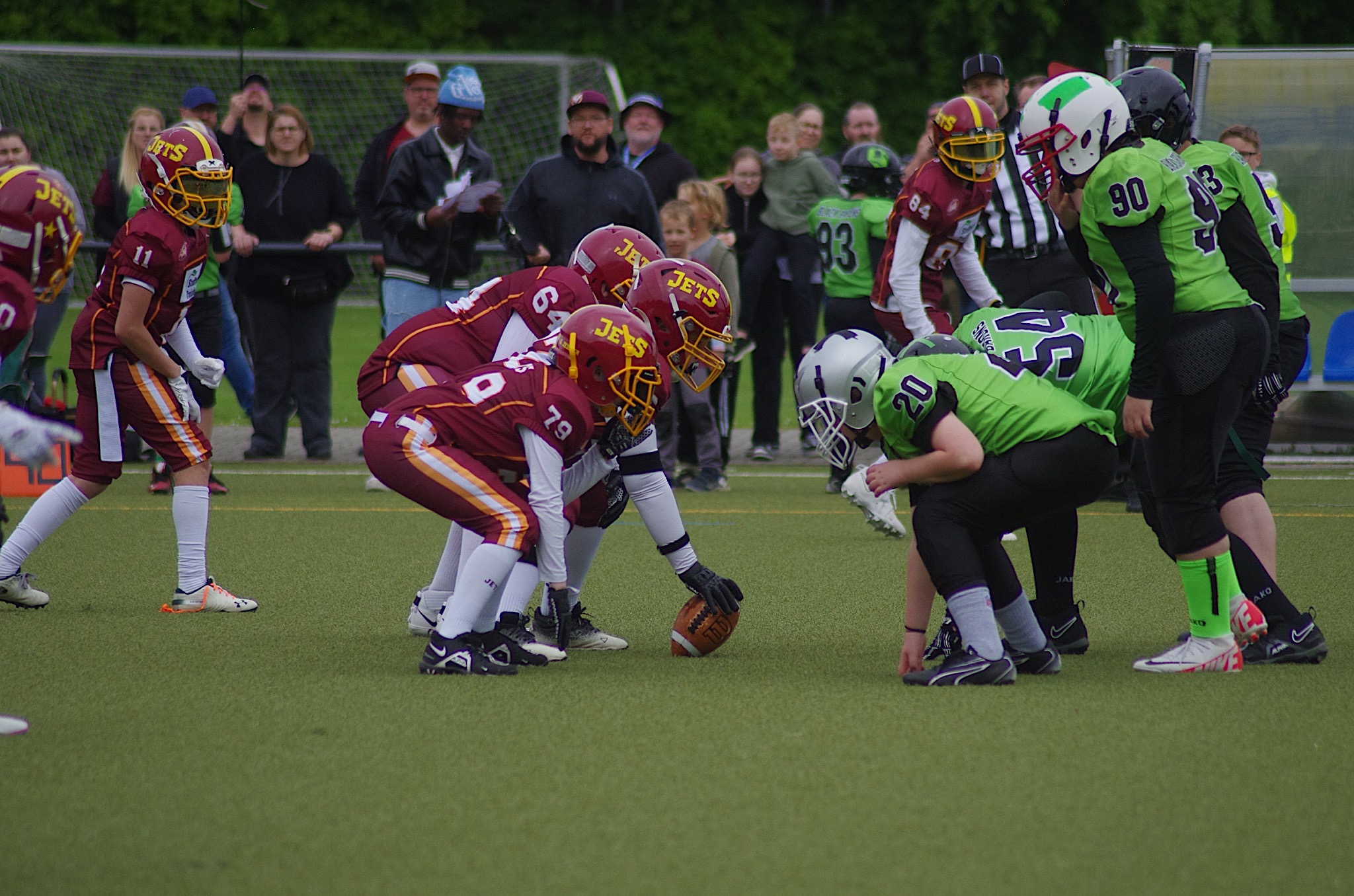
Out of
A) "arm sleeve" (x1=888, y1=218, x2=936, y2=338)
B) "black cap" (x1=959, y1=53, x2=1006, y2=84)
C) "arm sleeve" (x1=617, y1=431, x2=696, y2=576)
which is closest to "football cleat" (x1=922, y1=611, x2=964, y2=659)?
"arm sleeve" (x1=617, y1=431, x2=696, y2=576)

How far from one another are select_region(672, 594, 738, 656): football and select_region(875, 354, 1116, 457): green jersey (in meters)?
0.78

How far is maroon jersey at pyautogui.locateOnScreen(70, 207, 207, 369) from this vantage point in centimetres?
577

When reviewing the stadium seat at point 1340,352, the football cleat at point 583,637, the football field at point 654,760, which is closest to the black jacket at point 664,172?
the stadium seat at point 1340,352

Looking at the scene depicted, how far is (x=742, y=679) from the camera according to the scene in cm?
470

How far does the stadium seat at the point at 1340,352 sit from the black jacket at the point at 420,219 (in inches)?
217

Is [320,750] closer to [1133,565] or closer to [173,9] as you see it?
[1133,565]

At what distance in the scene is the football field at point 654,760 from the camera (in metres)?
3.04

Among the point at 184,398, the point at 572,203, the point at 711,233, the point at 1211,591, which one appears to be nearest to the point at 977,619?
the point at 1211,591

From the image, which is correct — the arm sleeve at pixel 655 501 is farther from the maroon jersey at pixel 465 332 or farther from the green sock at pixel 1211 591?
the green sock at pixel 1211 591

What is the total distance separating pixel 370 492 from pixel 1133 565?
4.57 meters

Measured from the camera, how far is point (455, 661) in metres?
4.75

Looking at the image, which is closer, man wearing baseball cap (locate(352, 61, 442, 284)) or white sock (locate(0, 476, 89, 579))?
white sock (locate(0, 476, 89, 579))

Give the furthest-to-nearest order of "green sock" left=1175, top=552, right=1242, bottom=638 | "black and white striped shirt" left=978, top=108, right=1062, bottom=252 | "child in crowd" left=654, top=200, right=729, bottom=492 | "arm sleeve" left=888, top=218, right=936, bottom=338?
"child in crowd" left=654, top=200, right=729, bottom=492, "black and white striped shirt" left=978, top=108, right=1062, bottom=252, "arm sleeve" left=888, top=218, right=936, bottom=338, "green sock" left=1175, top=552, right=1242, bottom=638

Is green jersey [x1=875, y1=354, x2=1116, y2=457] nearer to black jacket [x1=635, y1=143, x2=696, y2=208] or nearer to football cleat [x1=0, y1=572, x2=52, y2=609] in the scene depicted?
football cleat [x1=0, y1=572, x2=52, y2=609]
